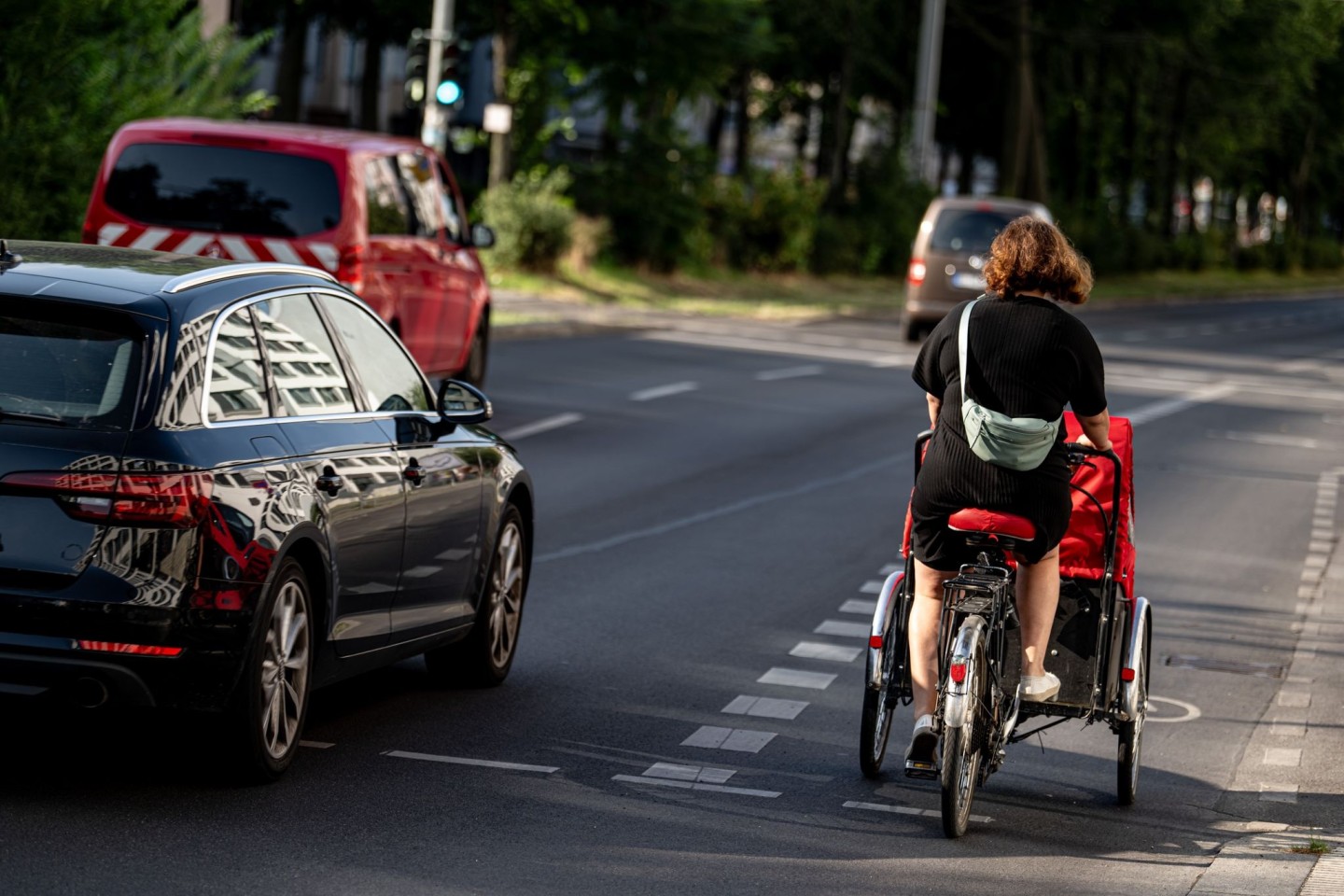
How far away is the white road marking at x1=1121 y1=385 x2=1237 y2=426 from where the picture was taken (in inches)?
933

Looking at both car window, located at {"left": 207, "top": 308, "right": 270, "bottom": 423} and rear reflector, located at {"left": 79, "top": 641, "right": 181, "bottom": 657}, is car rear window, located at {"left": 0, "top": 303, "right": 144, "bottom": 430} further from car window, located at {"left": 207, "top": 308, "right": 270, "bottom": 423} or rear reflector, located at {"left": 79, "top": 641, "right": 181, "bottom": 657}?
rear reflector, located at {"left": 79, "top": 641, "right": 181, "bottom": 657}

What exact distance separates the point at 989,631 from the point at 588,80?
3655 centimetres

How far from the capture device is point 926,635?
6.80 meters

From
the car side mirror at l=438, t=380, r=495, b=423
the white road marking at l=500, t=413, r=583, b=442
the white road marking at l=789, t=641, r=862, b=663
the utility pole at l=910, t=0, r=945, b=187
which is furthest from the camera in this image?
the utility pole at l=910, t=0, r=945, b=187

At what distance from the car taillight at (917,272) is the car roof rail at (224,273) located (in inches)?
989

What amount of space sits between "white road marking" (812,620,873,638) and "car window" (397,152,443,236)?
23.0 feet

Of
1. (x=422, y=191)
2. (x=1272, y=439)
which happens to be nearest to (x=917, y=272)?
(x=1272, y=439)

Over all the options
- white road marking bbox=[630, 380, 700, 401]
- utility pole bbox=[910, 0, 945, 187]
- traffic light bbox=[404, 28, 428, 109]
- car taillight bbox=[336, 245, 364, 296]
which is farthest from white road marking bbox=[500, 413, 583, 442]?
utility pole bbox=[910, 0, 945, 187]

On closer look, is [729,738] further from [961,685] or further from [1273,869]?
[1273,869]

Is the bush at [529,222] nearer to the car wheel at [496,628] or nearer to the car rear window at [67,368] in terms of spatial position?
the car wheel at [496,628]

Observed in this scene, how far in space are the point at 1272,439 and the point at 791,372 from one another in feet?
20.2

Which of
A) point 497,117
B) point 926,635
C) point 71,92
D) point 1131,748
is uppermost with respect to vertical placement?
point 497,117

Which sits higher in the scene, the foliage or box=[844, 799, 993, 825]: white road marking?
the foliage

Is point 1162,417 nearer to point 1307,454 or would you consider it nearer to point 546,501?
point 1307,454
